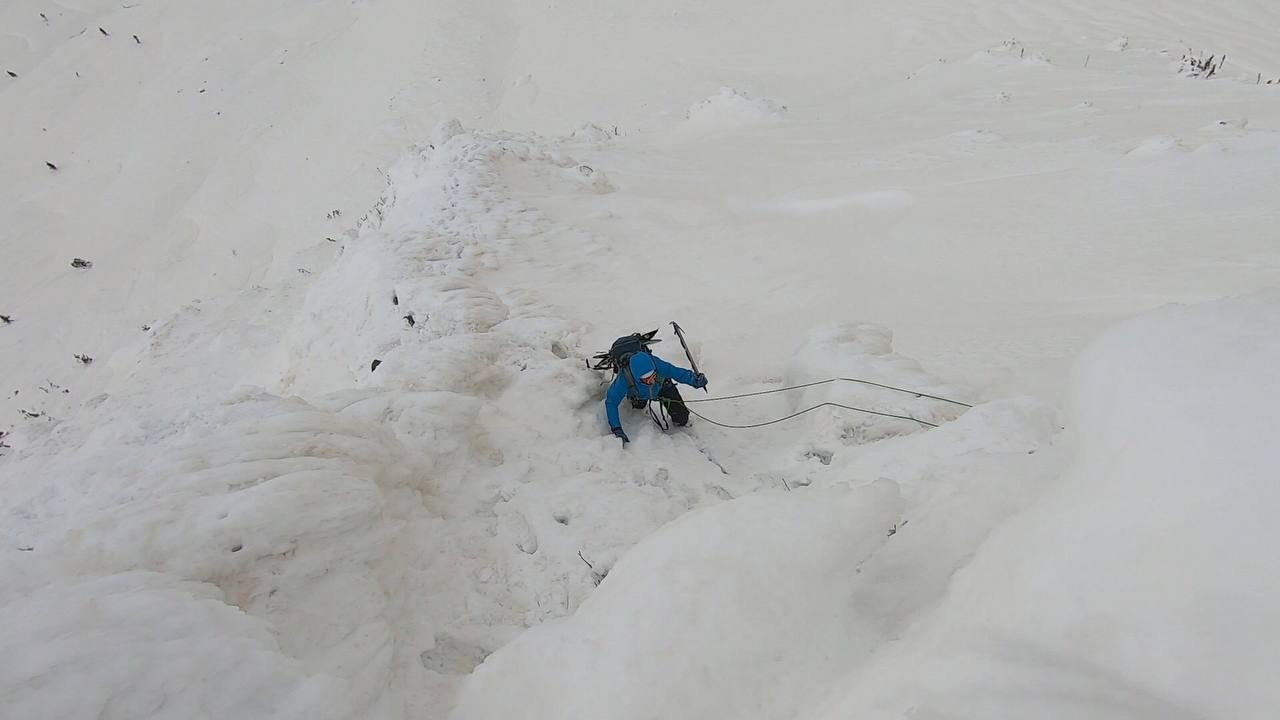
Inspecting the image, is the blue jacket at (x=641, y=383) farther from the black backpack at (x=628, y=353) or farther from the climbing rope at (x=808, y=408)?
the climbing rope at (x=808, y=408)

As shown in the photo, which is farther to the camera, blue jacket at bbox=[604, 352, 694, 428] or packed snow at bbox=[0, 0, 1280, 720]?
blue jacket at bbox=[604, 352, 694, 428]

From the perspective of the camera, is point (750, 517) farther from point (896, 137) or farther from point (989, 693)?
point (896, 137)

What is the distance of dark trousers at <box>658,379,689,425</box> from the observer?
5.00 meters

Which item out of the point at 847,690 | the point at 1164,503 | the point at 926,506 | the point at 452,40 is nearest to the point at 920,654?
the point at 847,690

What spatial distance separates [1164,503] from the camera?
171 centimetres

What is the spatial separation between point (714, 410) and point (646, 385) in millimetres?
995

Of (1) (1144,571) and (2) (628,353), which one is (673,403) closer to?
(2) (628,353)

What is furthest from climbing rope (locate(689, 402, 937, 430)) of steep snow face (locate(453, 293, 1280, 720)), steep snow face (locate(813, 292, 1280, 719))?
steep snow face (locate(813, 292, 1280, 719))

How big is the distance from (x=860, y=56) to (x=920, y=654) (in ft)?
51.4

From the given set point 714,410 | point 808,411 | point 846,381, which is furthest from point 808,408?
point 714,410

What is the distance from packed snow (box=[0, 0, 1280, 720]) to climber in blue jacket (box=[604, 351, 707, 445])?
250 millimetres

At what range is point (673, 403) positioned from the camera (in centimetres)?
509

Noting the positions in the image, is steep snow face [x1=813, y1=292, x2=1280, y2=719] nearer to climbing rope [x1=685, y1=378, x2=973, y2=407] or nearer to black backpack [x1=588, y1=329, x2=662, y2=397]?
climbing rope [x1=685, y1=378, x2=973, y2=407]

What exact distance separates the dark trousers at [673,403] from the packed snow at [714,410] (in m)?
0.12
